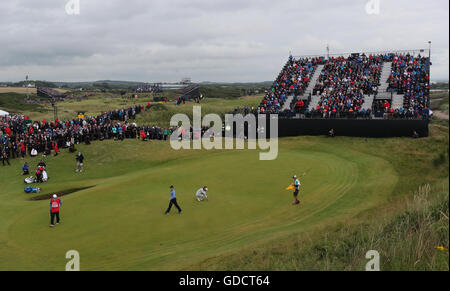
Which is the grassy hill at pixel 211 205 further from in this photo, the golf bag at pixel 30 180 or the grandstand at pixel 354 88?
the grandstand at pixel 354 88

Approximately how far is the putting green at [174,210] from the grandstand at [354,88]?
8.63 metres

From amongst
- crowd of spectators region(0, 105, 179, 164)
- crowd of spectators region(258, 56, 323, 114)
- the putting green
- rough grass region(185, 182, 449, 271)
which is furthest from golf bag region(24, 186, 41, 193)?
crowd of spectators region(258, 56, 323, 114)

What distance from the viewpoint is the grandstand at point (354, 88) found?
40562 mm

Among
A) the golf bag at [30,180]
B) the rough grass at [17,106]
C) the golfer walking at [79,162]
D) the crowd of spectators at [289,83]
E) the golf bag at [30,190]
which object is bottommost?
the golf bag at [30,190]

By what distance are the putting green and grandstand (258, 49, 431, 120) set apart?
8.63 meters

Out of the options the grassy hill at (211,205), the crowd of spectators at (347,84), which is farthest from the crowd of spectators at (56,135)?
the crowd of spectators at (347,84)

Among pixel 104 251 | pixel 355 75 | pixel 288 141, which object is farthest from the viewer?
pixel 355 75

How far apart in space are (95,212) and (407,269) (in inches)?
667

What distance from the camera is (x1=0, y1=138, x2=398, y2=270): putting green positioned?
1548 centimetres
